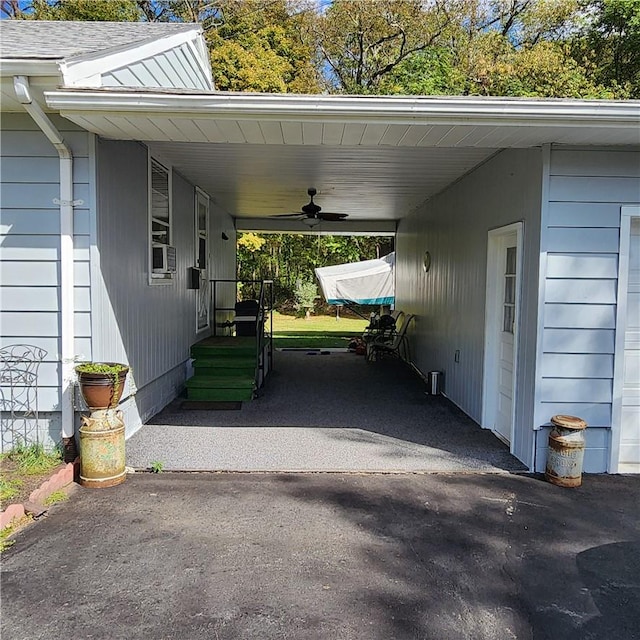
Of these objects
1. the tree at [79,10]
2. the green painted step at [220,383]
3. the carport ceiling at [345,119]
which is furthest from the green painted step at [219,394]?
the tree at [79,10]

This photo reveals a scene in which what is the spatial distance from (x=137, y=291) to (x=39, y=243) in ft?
3.61

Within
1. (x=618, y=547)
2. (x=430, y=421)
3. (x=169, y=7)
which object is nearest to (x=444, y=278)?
(x=430, y=421)

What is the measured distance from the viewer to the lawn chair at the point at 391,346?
9.96 m

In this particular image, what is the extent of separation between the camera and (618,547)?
117 inches

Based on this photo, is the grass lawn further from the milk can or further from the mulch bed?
the milk can

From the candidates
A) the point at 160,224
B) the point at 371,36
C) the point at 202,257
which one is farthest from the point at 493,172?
the point at 371,36

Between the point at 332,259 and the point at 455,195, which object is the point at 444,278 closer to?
the point at 455,195

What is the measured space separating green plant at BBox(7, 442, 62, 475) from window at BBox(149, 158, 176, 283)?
1989 mm

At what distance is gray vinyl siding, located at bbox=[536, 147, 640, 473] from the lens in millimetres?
3961

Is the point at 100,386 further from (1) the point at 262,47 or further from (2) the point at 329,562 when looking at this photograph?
(1) the point at 262,47

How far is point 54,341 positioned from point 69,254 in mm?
709

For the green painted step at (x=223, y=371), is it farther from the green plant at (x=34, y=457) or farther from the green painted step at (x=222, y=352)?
the green plant at (x=34, y=457)

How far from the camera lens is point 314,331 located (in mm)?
16172

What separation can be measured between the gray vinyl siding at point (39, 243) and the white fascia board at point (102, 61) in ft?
1.38
